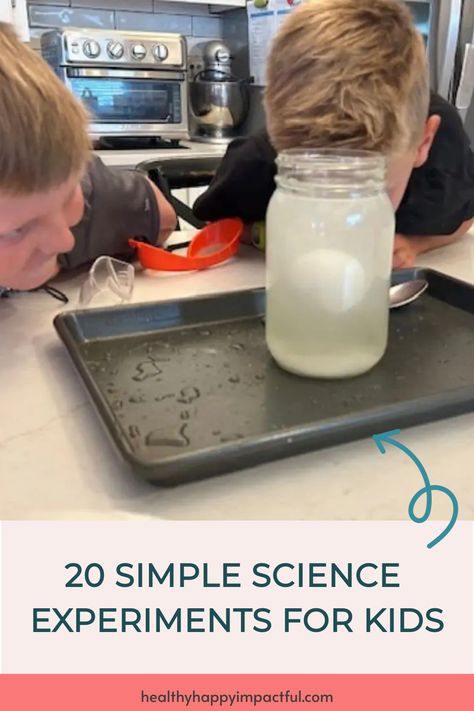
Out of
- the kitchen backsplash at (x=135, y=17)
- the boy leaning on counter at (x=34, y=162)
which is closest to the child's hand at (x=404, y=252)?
the boy leaning on counter at (x=34, y=162)

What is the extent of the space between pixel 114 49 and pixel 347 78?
5.31 feet

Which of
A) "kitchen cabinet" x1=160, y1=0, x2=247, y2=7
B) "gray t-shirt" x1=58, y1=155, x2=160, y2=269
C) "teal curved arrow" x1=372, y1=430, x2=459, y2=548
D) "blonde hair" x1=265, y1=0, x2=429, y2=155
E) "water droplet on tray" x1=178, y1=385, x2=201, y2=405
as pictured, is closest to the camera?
"teal curved arrow" x1=372, y1=430, x2=459, y2=548

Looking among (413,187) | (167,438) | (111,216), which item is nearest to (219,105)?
(413,187)

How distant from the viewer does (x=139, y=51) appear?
2.14 m

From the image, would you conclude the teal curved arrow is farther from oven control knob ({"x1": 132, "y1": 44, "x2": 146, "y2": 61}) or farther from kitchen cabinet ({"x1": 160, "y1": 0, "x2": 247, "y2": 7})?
kitchen cabinet ({"x1": 160, "y1": 0, "x2": 247, "y2": 7})

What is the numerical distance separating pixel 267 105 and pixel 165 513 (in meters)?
0.53

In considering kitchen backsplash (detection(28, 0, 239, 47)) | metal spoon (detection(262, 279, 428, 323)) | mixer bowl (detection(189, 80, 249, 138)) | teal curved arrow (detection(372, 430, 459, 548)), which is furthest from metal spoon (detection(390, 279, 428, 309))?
kitchen backsplash (detection(28, 0, 239, 47))

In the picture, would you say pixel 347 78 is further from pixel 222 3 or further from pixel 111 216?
pixel 222 3

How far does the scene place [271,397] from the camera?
0.50 m

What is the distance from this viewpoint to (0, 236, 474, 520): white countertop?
402 millimetres

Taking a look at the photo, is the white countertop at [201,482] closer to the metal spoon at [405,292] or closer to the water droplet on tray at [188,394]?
the water droplet on tray at [188,394]

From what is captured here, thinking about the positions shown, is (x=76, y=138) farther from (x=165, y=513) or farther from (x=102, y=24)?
(x=102, y=24)

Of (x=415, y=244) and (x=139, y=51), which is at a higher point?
(x=139, y=51)

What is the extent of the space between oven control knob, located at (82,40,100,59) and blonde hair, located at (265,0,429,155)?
144 cm
